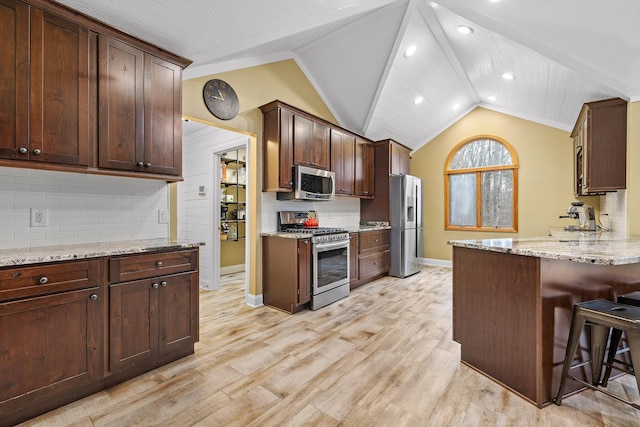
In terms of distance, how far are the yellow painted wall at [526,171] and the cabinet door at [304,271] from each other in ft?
12.3

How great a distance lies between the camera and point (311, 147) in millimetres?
3992

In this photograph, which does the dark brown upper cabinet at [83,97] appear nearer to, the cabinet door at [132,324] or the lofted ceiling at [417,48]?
the lofted ceiling at [417,48]

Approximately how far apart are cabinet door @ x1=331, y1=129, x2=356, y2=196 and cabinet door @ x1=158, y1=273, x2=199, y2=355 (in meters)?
2.73

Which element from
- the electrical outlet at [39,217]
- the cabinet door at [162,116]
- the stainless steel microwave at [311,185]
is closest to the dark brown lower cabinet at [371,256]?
the stainless steel microwave at [311,185]

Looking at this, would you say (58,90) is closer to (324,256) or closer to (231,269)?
(324,256)

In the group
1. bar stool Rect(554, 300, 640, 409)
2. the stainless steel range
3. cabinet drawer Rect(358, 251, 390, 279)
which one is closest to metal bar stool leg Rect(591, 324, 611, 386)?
bar stool Rect(554, 300, 640, 409)

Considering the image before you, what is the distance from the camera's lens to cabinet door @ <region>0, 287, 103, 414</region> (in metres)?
1.54

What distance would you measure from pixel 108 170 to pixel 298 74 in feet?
9.59

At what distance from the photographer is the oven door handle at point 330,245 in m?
3.53

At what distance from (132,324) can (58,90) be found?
1576mm

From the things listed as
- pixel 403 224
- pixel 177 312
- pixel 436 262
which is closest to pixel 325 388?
pixel 177 312

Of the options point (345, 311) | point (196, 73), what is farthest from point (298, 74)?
point (345, 311)

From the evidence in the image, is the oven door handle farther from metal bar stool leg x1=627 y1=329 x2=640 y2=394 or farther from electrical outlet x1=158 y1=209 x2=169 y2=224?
metal bar stool leg x1=627 y1=329 x2=640 y2=394

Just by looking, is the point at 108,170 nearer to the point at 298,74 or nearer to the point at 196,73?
the point at 196,73
